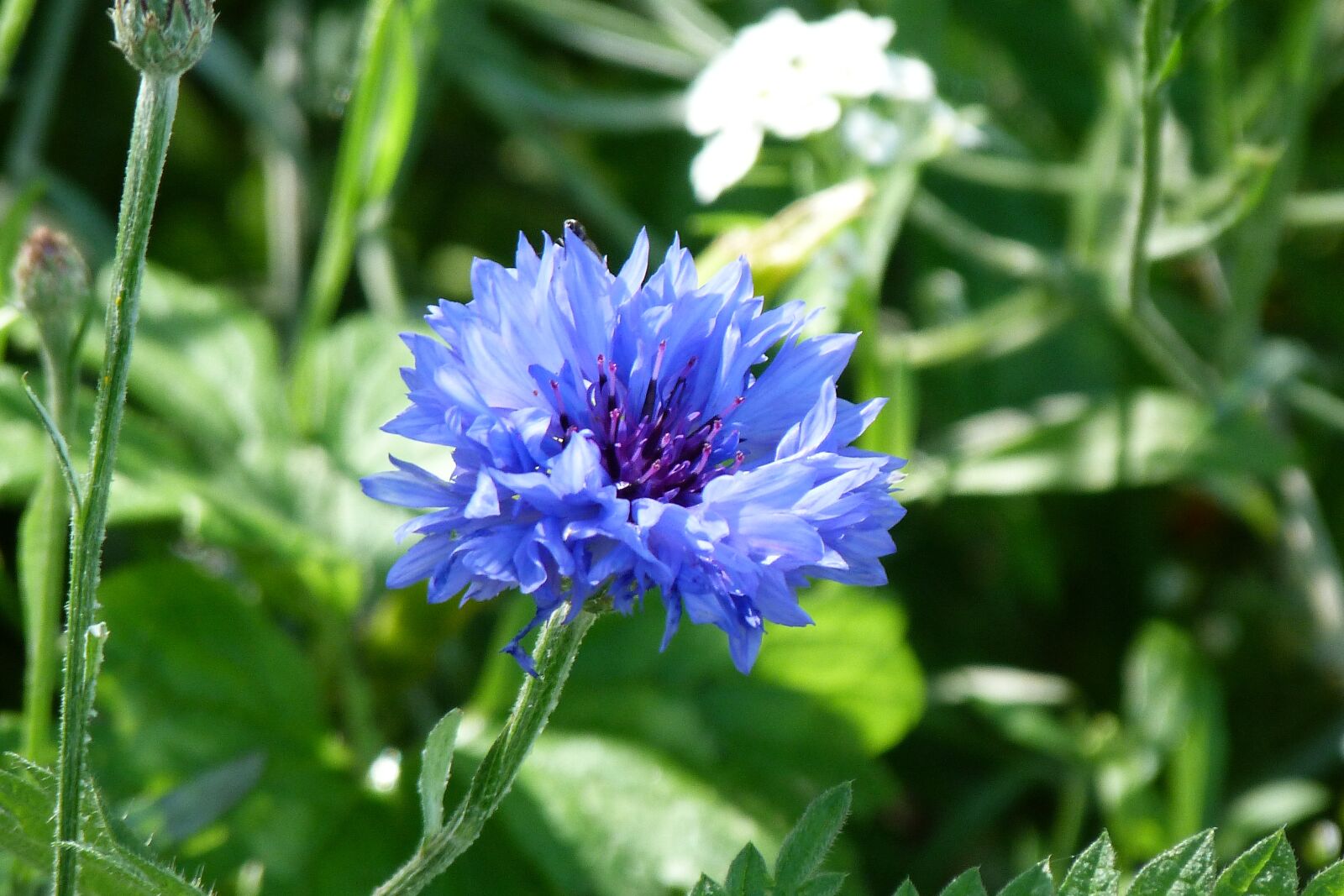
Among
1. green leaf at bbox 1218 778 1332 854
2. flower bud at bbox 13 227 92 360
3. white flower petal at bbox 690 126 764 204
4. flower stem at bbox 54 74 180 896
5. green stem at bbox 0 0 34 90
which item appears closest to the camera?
flower stem at bbox 54 74 180 896

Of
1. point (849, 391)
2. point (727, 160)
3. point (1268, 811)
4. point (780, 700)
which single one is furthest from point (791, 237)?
point (1268, 811)

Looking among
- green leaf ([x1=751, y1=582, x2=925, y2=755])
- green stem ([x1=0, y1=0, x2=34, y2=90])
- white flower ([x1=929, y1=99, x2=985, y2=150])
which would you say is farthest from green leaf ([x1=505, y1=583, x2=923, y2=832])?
green stem ([x1=0, y1=0, x2=34, y2=90])

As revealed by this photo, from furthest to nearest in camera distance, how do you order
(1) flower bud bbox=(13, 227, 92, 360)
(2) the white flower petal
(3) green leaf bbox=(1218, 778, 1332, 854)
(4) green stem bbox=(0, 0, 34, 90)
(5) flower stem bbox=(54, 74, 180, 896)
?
(3) green leaf bbox=(1218, 778, 1332, 854)
(2) the white flower petal
(4) green stem bbox=(0, 0, 34, 90)
(1) flower bud bbox=(13, 227, 92, 360)
(5) flower stem bbox=(54, 74, 180, 896)

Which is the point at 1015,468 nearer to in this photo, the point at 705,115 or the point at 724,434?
the point at 705,115

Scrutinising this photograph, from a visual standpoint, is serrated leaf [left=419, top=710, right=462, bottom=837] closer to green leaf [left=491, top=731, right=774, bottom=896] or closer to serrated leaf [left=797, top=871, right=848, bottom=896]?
serrated leaf [left=797, top=871, right=848, bottom=896]

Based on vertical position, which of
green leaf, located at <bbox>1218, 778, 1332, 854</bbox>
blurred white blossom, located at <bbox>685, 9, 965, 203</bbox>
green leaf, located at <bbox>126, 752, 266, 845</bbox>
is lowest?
green leaf, located at <bbox>1218, 778, 1332, 854</bbox>

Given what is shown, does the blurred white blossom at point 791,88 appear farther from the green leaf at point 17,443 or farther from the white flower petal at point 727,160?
the green leaf at point 17,443

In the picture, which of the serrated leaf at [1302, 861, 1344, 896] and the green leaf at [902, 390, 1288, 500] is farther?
the green leaf at [902, 390, 1288, 500]

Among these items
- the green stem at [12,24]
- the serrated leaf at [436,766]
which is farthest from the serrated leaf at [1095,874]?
the green stem at [12,24]

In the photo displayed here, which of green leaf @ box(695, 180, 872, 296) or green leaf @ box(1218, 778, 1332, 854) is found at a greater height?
green leaf @ box(695, 180, 872, 296)
